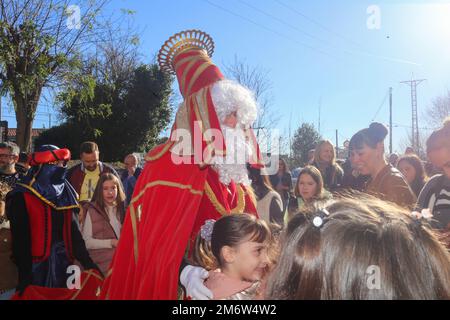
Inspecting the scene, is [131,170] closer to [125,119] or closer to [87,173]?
[87,173]

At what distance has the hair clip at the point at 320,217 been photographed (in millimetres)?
1136

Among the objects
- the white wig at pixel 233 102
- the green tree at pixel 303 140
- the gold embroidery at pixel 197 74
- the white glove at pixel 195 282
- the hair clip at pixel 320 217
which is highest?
the green tree at pixel 303 140

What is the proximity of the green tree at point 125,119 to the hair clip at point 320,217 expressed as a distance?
23.0 meters

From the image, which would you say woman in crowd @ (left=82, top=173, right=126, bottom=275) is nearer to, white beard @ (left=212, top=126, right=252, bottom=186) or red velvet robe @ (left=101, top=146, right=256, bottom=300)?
red velvet robe @ (left=101, top=146, right=256, bottom=300)

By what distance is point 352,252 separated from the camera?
108 centimetres

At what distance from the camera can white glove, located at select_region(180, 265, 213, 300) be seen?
2.07 m

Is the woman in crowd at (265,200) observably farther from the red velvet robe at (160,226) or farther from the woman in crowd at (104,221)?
the red velvet robe at (160,226)

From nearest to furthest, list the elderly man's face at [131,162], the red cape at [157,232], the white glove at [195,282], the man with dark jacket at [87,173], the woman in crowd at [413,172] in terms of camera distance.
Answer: the white glove at [195,282]
the red cape at [157,232]
the woman in crowd at [413,172]
the man with dark jacket at [87,173]
the elderly man's face at [131,162]

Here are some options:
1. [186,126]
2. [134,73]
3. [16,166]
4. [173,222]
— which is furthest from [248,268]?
[134,73]

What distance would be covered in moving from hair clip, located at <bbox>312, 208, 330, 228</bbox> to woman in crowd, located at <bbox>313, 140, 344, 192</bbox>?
16.2 feet

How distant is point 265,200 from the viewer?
482 cm

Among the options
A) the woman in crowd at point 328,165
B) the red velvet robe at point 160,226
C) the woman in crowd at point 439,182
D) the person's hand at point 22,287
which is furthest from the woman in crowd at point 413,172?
the person's hand at point 22,287
